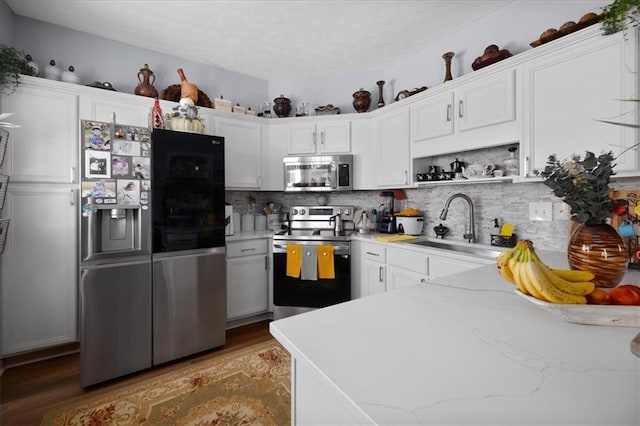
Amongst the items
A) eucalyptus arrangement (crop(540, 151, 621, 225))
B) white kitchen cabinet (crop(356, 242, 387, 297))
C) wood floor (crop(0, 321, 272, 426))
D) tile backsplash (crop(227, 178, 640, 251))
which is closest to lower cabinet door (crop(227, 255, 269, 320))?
wood floor (crop(0, 321, 272, 426))

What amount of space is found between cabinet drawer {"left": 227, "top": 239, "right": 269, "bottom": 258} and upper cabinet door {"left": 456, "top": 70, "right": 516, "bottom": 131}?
6.98ft

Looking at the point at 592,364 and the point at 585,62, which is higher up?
the point at 585,62

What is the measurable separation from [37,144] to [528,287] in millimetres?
3157

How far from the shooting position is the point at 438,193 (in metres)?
2.82

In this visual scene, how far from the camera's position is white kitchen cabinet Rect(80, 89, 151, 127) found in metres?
2.37

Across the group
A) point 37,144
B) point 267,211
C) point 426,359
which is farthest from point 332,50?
point 426,359

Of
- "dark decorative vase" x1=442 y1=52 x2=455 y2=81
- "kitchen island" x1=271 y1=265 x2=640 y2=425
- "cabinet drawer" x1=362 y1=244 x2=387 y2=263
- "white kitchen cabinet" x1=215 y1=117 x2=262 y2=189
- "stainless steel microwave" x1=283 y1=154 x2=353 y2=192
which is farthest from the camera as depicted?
"stainless steel microwave" x1=283 y1=154 x2=353 y2=192

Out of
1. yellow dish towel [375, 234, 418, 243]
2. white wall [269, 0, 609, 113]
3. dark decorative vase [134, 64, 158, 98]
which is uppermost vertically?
white wall [269, 0, 609, 113]

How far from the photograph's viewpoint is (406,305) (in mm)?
862

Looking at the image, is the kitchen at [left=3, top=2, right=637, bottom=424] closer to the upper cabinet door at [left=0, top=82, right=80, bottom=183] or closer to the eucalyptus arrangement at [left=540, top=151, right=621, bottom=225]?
the upper cabinet door at [left=0, top=82, right=80, bottom=183]

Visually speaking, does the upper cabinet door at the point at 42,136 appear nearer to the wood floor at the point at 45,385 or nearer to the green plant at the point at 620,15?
the wood floor at the point at 45,385

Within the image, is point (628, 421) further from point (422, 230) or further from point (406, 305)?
point (422, 230)

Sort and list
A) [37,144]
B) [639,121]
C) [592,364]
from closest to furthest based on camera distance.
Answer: [592,364] < [639,121] < [37,144]

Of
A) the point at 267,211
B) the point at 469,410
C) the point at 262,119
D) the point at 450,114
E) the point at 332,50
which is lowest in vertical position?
the point at 469,410
